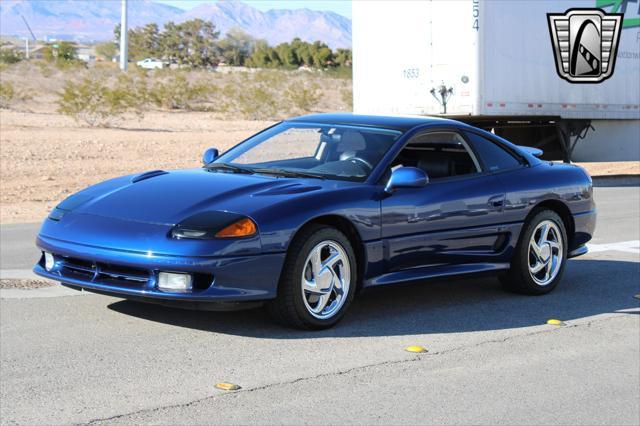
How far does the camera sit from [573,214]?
29.4ft

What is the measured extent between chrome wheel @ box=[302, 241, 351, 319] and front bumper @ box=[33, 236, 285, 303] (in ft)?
0.92

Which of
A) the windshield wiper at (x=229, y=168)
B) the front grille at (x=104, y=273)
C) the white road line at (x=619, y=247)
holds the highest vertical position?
the windshield wiper at (x=229, y=168)

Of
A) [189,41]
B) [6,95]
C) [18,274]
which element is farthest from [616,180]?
[189,41]

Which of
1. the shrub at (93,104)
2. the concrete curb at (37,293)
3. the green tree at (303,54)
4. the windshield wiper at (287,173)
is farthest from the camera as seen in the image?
the green tree at (303,54)

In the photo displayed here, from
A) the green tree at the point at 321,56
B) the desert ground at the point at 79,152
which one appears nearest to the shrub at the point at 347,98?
the desert ground at the point at 79,152

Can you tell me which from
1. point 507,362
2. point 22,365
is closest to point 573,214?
point 507,362

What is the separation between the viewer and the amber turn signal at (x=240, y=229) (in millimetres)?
6539

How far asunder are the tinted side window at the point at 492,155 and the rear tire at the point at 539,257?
0.47m

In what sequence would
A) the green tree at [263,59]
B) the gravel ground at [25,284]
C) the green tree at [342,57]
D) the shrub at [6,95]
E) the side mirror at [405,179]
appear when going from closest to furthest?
the side mirror at [405,179]
the gravel ground at [25,284]
the shrub at [6,95]
the green tree at [342,57]
the green tree at [263,59]

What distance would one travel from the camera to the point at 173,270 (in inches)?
253

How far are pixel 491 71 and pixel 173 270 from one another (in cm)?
1437

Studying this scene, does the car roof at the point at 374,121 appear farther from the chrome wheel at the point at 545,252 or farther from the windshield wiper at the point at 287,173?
the chrome wheel at the point at 545,252

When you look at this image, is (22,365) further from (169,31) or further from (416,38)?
(169,31)

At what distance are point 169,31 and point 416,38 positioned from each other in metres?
85.8
